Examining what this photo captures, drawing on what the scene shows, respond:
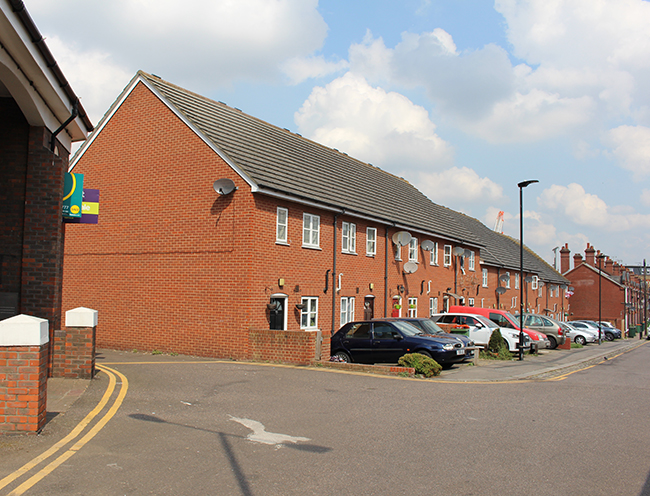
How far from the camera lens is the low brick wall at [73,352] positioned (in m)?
10.9

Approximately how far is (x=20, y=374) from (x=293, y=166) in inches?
628

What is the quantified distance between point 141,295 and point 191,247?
2.66 m

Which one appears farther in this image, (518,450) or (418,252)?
(418,252)

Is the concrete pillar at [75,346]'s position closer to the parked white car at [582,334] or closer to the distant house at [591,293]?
the parked white car at [582,334]

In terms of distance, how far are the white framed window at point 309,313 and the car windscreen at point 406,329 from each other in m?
4.15

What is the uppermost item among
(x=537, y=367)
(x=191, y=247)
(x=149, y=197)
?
(x=149, y=197)

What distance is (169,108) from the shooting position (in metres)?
19.5

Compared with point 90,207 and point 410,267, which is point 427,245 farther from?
point 90,207

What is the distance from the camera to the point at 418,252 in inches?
1129

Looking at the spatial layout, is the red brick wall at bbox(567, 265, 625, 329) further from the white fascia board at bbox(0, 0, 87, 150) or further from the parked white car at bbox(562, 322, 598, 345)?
the white fascia board at bbox(0, 0, 87, 150)

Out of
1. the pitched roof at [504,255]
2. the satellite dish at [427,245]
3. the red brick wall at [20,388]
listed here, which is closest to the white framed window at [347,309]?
the satellite dish at [427,245]

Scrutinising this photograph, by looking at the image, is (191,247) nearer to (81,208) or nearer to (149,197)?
(149,197)

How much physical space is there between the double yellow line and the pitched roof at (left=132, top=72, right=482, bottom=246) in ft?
30.4

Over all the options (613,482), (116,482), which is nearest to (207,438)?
(116,482)
